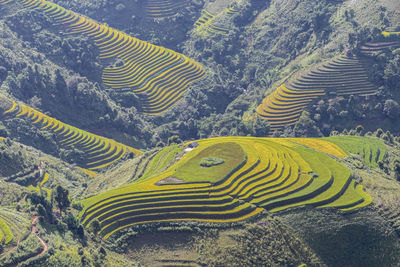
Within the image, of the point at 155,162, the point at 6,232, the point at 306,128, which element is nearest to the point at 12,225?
the point at 6,232

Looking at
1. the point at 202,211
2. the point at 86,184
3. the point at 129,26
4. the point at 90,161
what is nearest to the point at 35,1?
the point at 129,26

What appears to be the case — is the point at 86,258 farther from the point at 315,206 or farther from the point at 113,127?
the point at 113,127

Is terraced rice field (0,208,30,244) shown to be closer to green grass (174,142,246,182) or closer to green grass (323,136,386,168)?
green grass (174,142,246,182)

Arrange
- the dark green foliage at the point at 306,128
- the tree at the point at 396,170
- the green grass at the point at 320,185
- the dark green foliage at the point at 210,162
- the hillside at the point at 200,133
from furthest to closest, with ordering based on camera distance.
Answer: the dark green foliage at the point at 306,128
the tree at the point at 396,170
the dark green foliage at the point at 210,162
the green grass at the point at 320,185
the hillside at the point at 200,133

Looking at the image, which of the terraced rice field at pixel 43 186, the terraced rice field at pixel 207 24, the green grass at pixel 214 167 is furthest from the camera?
the terraced rice field at pixel 207 24

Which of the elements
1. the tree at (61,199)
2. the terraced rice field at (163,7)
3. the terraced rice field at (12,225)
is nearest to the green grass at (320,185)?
the tree at (61,199)

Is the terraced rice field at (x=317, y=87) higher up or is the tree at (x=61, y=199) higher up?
the terraced rice field at (x=317, y=87)

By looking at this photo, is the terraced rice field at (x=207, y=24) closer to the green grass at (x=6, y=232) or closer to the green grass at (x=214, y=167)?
the green grass at (x=214, y=167)

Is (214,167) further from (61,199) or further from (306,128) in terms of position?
(306,128)
